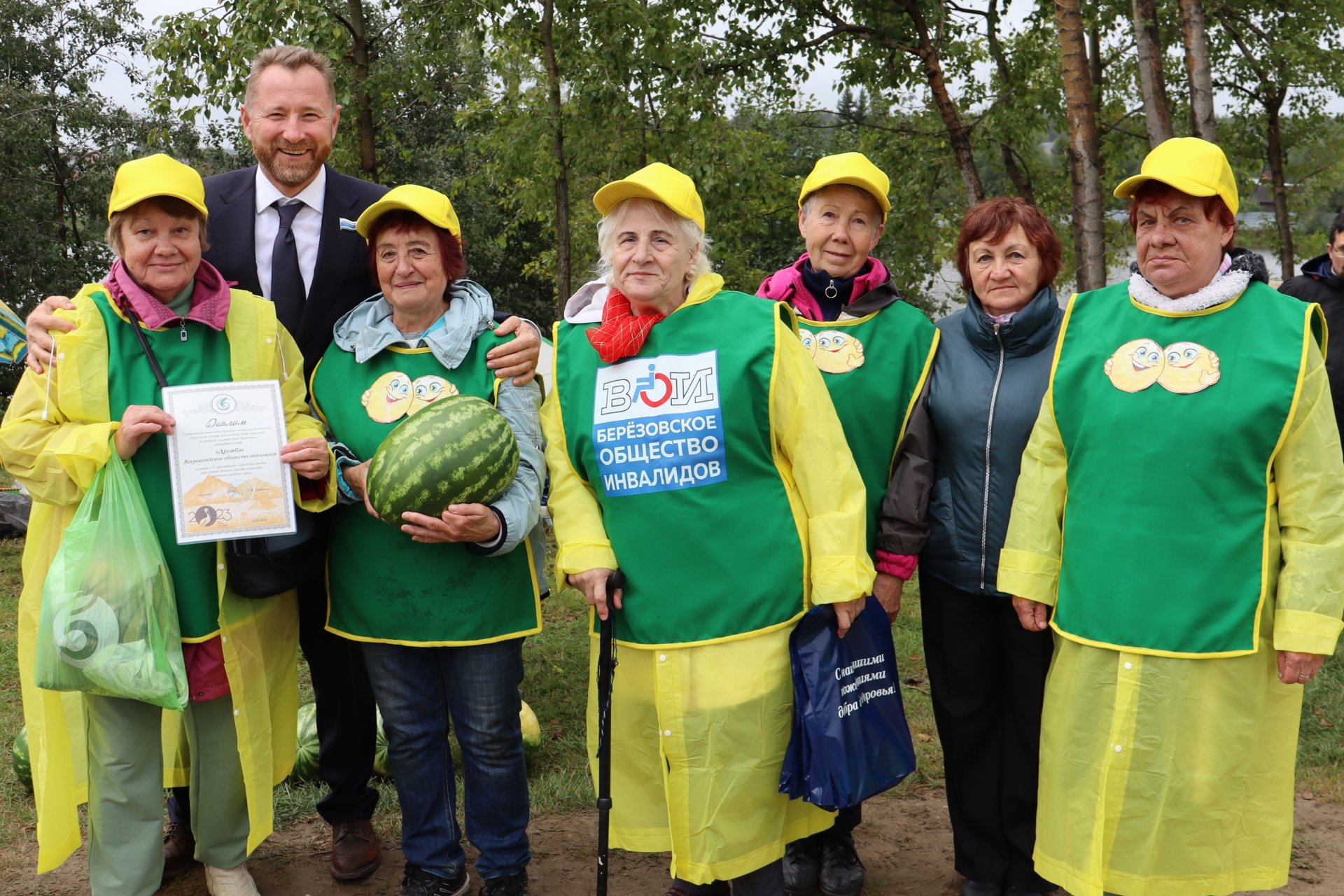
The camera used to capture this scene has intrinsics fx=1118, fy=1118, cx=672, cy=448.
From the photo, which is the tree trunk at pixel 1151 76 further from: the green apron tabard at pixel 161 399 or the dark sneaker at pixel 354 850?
the dark sneaker at pixel 354 850

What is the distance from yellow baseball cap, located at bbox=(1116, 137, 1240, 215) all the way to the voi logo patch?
138cm

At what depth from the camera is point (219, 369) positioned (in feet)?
12.1

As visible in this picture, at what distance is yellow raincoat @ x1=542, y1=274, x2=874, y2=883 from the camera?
3396mm

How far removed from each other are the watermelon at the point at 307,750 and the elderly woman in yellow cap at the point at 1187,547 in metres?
3.44

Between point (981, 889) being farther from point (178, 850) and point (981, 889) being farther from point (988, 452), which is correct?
point (178, 850)

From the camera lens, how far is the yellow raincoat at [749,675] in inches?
134

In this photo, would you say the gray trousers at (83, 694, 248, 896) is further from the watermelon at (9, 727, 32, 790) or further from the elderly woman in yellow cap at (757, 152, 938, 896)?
the elderly woman in yellow cap at (757, 152, 938, 896)

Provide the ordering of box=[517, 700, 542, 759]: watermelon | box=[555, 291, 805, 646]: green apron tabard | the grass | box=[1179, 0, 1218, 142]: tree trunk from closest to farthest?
box=[555, 291, 805, 646]: green apron tabard
the grass
box=[517, 700, 542, 759]: watermelon
box=[1179, 0, 1218, 142]: tree trunk

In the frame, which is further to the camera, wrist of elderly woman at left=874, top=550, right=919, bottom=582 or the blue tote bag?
wrist of elderly woman at left=874, top=550, right=919, bottom=582

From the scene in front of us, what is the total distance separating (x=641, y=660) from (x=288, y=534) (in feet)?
3.99

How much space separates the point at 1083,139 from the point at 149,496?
699 cm

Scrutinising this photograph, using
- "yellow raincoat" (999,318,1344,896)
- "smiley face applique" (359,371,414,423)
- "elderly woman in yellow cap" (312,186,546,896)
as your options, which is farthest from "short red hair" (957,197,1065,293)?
"smiley face applique" (359,371,414,423)

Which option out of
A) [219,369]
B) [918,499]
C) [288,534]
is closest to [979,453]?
[918,499]

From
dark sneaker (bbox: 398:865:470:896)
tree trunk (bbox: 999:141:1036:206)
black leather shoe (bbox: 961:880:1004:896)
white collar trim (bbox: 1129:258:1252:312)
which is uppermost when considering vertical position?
tree trunk (bbox: 999:141:1036:206)
